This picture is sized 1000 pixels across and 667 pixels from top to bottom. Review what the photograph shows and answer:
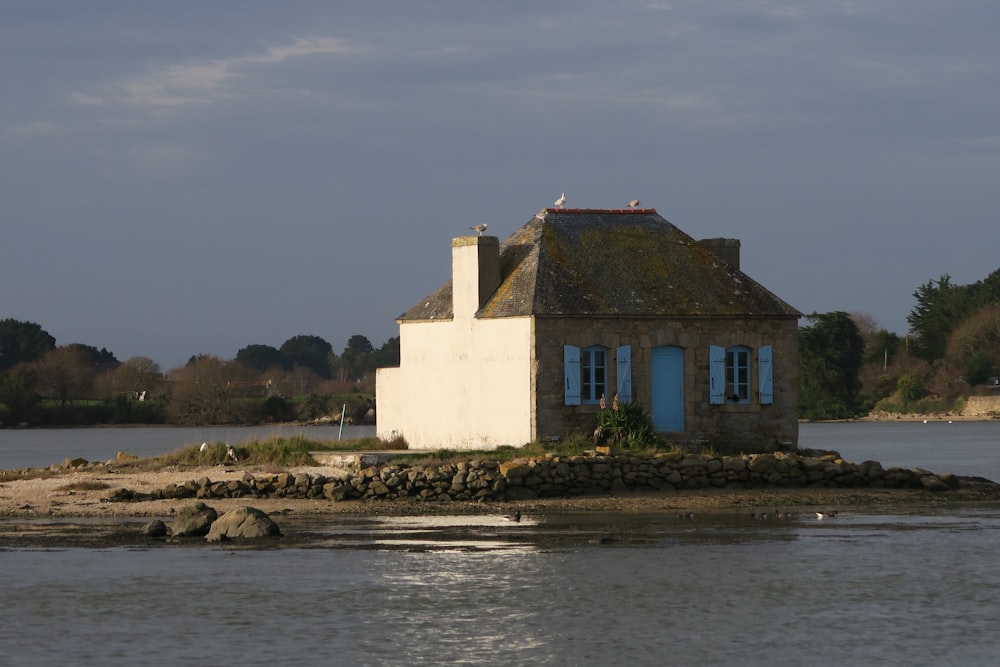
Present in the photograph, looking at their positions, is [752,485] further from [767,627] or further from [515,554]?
[767,627]

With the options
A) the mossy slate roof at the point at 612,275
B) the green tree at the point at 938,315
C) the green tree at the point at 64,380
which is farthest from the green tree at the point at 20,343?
the mossy slate roof at the point at 612,275

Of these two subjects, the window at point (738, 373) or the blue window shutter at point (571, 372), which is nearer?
the blue window shutter at point (571, 372)

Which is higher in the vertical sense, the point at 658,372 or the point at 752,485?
the point at 658,372

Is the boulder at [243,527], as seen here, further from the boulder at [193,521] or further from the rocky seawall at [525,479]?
the rocky seawall at [525,479]

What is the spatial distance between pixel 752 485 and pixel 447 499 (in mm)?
5537

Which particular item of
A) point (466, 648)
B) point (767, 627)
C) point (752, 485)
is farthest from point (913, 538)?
point (466, 648)

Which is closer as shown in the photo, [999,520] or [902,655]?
[902,655]

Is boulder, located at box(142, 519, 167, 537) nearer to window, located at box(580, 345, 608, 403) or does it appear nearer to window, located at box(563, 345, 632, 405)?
window, located at box(563, 345, 632, 405)

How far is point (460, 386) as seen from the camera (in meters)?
32.4

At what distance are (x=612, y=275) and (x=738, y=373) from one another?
9.91 feet

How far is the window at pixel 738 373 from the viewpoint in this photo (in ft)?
103

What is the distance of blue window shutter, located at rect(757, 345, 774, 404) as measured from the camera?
103 ft

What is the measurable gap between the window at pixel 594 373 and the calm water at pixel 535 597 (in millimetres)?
4128

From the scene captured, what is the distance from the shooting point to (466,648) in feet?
57.0
